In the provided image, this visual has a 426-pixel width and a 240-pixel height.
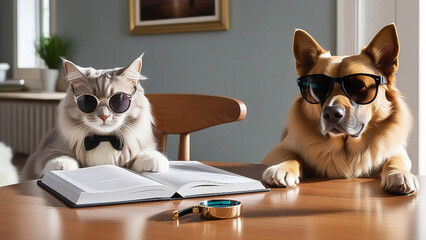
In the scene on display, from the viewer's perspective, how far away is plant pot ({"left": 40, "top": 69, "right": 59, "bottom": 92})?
4136 millimetres

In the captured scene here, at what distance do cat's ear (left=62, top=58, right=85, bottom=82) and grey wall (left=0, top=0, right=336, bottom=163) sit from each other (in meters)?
1.89

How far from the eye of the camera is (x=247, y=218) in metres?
0.83

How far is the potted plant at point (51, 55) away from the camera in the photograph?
4.05m

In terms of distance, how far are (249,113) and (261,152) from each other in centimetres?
26

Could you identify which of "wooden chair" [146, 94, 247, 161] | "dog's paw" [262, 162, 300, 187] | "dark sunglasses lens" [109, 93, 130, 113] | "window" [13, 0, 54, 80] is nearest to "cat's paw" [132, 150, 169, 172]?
"dark sunglasses lens" [109, 93, 130, 113]

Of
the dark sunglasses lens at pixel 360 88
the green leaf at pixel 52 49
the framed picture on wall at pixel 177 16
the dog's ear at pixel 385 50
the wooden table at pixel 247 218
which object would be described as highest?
the framed picture on wall at pixel 177 16

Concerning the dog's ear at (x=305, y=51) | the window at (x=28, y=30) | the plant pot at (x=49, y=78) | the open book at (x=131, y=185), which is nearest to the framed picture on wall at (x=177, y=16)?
the plant pot at (x=49, y=78)

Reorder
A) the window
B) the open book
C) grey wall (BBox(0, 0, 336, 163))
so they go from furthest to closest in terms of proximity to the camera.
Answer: the window
grey wall (BBox(0, 0, 336, 163))
the open book

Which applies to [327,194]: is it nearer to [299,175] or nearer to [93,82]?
[299,175]

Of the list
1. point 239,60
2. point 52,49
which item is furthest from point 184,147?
point 52,49

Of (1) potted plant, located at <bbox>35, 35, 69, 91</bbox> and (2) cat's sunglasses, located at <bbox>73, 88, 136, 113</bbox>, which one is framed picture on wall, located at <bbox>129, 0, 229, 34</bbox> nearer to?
(1) potted plant, located at <bbox>35, 35, 69, 91</bbox>

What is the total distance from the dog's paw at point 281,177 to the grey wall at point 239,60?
5.92 feet

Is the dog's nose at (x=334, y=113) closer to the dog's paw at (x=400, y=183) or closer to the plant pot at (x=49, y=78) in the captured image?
the dog's paw at (x=400, y=183)

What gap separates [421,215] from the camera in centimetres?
85
